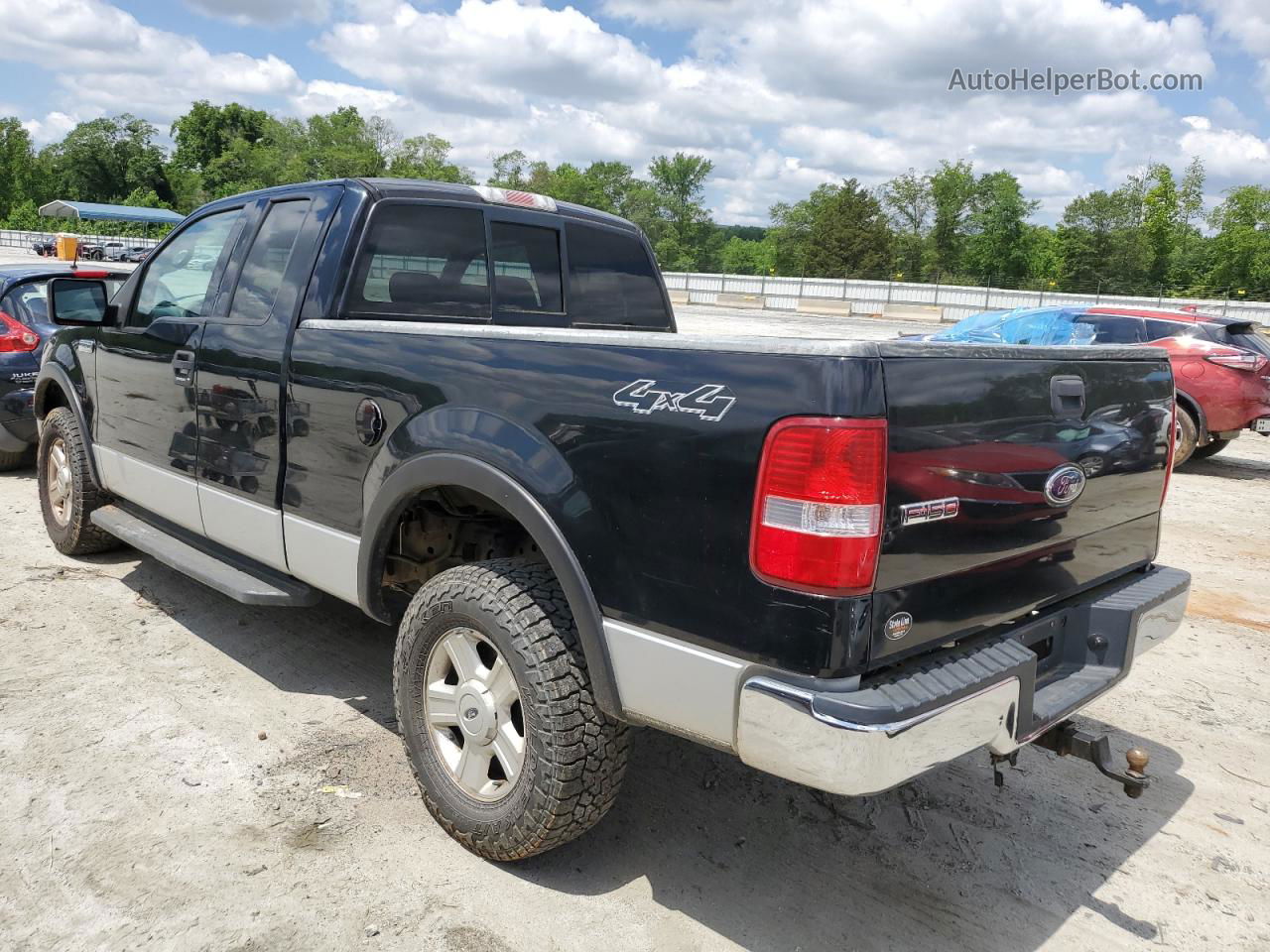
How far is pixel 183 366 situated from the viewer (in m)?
4.09

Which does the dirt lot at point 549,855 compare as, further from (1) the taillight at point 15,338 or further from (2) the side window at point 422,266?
(1) the taillight at point 15,338

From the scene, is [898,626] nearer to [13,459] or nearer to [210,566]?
[210,566]

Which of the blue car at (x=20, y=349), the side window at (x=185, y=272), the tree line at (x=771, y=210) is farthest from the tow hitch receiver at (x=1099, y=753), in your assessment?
the tree line at (x=771, y=210)

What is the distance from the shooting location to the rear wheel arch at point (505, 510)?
254cm

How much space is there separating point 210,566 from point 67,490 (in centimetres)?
214

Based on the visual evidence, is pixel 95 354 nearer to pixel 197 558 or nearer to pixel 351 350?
pixel 197 558

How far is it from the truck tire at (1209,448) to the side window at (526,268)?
360 inches

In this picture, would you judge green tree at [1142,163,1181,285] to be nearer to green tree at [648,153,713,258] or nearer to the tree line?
the tree line

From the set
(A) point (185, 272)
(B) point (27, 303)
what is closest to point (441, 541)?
(A) point (185, 272)

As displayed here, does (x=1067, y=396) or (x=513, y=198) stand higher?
(x=513, y=198)

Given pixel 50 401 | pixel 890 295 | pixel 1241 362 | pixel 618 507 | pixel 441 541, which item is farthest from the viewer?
pixel 890 295

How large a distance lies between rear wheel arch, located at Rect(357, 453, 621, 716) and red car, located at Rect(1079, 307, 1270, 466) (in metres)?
9.11

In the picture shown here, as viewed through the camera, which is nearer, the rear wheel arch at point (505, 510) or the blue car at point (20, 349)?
Answer: the rear wheel arch at point (505, 510)

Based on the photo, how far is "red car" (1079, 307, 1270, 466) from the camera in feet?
32.5
